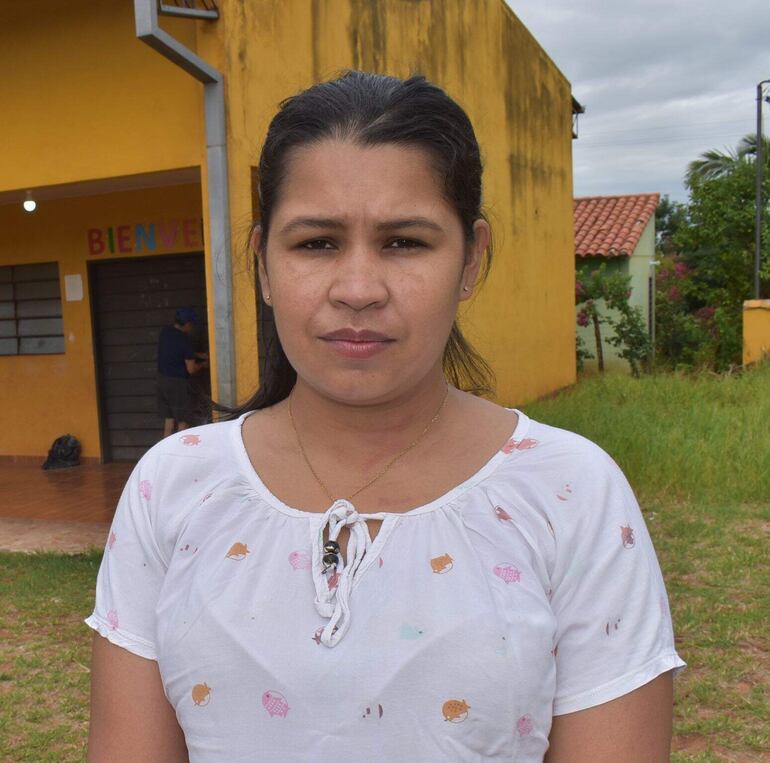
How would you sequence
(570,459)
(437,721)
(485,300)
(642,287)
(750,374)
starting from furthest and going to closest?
1. (642,287)
2. (750,374)
3. (485,300)
4. (570,459)
5. (437,721)

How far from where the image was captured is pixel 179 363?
7773mm

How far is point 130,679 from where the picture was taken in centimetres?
122

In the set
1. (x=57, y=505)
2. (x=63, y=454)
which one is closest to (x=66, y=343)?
(x=63, y=454)

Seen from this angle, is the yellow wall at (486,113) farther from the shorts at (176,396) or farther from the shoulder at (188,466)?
the shorts at (176,396)

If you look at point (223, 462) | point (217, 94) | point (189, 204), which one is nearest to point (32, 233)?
point (189, 204)

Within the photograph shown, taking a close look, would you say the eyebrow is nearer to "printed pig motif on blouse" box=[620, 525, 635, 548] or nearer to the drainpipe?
"printed pig motif on blouse" box=[620, 525, 635, 548]

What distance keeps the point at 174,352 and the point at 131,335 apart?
3.97ft

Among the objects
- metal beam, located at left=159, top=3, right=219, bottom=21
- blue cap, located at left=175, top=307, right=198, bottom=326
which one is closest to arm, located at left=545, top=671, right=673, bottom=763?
metal beam, located at left=159, top=3, right=219, bottom=21

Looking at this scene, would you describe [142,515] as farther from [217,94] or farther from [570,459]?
[217,94]

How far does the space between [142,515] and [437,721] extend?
0.52 m

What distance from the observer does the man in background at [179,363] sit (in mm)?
7766

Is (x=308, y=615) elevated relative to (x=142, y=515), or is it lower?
lower

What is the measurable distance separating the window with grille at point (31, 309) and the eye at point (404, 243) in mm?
8355

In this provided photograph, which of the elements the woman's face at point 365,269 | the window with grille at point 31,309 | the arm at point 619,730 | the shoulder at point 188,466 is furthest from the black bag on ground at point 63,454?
the arm at point 619,730
